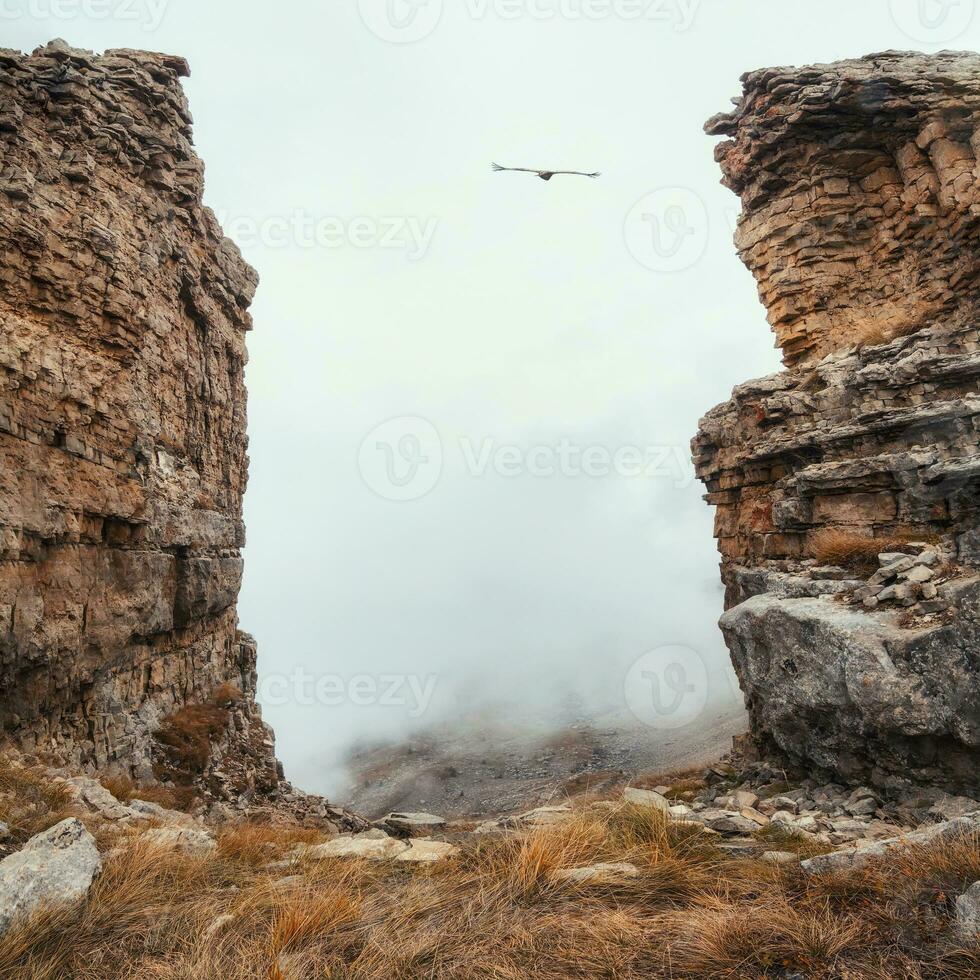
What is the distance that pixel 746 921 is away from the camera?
350 centimetres

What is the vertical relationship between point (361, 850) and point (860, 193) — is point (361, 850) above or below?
below

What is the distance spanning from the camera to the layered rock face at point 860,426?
260 inches

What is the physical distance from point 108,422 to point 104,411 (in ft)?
0.76

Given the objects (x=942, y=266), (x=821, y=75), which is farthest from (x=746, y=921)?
(x=821, y=75)

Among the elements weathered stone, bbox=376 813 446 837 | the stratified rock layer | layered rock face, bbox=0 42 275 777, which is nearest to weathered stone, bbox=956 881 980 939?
weathered stone, bbox=376 813 446 837

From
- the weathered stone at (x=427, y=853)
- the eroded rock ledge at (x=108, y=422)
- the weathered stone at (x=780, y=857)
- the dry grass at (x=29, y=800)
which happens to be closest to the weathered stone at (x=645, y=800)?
the weathered stone at (x=780, y=857)

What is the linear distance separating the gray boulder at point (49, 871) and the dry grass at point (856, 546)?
9.61 meters

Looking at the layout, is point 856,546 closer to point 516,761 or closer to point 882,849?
point 882,849

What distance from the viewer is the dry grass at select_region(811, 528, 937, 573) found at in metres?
8.16

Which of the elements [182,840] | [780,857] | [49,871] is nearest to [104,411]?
[182,840]

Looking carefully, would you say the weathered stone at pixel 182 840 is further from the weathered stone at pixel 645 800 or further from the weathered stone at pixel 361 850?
the weathered stone at pixel 645 800

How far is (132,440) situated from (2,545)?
3.72 meters

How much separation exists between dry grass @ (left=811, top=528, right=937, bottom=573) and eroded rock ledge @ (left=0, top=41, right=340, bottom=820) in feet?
39.7

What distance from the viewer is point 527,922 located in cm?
399
